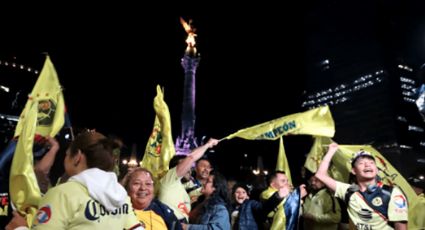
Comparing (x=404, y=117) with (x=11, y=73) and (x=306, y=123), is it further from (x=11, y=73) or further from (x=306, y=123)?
(x=306, y=123)

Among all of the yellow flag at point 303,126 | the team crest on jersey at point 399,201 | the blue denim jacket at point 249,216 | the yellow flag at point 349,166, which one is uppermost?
the yellow flag at point 303,126

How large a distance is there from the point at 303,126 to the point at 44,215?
16.6 ft

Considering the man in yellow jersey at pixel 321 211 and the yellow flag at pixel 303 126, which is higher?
the yellow flag at pixel 303 126

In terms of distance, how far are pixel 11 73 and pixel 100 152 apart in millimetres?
46050

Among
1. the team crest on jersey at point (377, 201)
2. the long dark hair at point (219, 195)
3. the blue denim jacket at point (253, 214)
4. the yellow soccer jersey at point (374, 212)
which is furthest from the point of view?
the blue denim jacket at point (253, 214)

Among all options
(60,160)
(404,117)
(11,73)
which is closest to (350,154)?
(60,160)

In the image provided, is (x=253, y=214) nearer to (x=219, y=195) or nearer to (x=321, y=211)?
(x=219, y=195)

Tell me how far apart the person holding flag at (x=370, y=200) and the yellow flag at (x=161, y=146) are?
2828 millimetres

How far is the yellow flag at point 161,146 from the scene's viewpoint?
23.5ft

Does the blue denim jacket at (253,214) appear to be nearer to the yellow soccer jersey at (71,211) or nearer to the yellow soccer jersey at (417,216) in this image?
the yellow soccer jersey at (417,216)

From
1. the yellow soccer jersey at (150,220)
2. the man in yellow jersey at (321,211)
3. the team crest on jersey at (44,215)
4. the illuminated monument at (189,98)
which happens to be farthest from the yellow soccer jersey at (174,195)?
the illuminated monument at (189,98)

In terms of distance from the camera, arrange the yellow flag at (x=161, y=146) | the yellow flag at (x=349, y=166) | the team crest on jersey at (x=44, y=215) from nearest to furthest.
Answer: the team crest on jersey at (x=44, y=215) < the yellow flag at (x=349, y=166) < the yellow flag at (x=161, y=146)

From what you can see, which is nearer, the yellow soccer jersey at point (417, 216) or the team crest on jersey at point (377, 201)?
the team crest on jersey at point (377, 201)

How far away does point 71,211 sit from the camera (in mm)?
2859
